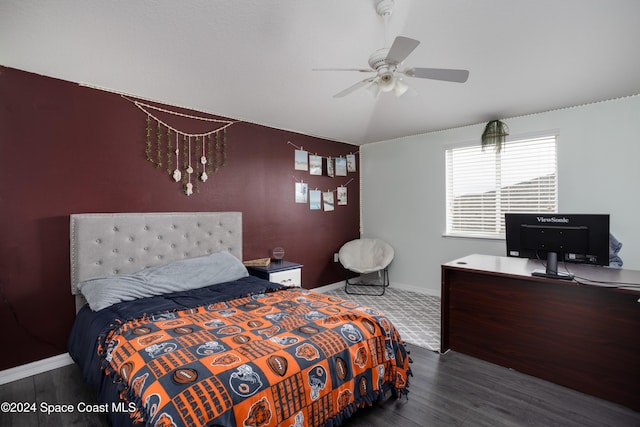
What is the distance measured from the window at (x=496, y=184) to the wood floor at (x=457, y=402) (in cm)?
213

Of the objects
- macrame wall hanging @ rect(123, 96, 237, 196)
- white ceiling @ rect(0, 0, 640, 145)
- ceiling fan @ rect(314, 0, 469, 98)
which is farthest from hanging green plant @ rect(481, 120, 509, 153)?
macrame wall hanging @ rect(123, 96, 237, 196)

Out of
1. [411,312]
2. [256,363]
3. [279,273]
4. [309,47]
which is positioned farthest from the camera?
[411,312]

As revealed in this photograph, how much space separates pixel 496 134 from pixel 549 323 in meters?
2.45

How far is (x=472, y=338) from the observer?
2.67 metres

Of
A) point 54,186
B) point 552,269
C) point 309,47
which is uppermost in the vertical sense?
point 309,47

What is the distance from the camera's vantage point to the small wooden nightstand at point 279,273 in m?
3.48

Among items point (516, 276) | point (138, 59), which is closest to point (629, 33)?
point (516, 276)

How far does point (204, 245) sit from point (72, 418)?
1.70m

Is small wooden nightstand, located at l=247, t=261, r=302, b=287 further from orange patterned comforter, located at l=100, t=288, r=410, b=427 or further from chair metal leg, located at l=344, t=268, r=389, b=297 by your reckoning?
chair metal leg, located at l=344, t=268, r=389, b=297

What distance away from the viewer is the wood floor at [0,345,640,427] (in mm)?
1885

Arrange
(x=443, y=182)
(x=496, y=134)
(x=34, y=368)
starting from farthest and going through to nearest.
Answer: (x=443, y=182), (x=496, y=134), (x=34, y=368)

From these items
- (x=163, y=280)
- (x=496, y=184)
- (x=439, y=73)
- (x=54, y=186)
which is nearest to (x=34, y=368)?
(x=163, y=280)

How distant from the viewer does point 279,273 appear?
3.54 m

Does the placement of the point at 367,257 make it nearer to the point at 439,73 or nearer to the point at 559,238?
the point at 559,238
